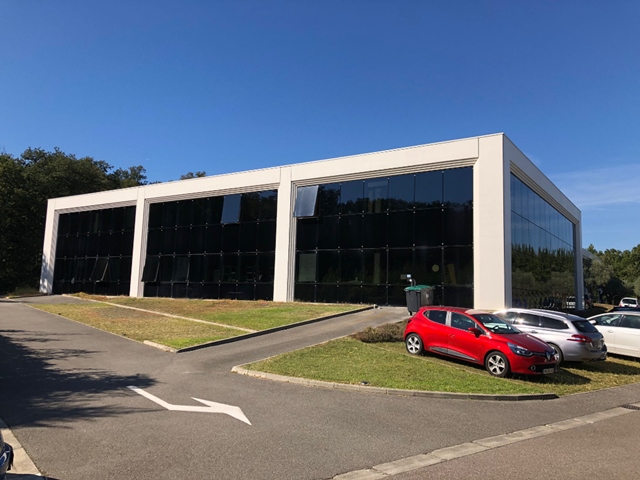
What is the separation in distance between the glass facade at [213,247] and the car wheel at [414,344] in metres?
15.8

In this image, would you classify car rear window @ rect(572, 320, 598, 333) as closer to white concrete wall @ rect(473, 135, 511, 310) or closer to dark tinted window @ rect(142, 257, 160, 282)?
white concrete wall @ rect(473, 135, 511, 310)

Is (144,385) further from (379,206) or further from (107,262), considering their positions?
(107,262)

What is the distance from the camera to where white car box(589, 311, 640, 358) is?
1416 centimetres

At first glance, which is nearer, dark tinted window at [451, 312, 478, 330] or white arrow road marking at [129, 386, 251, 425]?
white arrow road marking at [129, 386, 251, 425]

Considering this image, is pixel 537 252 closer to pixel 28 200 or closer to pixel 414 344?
pixel 414 344

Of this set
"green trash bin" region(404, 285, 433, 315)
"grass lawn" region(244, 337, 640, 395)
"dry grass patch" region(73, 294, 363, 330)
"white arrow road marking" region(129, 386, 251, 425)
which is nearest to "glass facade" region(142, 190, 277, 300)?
"dry grass patch" region(73, 294, 363, 330)

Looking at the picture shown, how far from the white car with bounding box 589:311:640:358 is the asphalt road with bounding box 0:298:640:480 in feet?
Answer: 12.0

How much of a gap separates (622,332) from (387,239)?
1209 centimetres

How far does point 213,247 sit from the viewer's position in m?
31.3

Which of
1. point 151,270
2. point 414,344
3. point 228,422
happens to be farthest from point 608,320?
point 151,270

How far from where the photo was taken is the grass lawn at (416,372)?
979 centimetres

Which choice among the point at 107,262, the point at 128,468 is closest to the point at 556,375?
the point at 128,468

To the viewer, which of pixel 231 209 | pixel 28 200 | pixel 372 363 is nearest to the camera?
pixel 372 363

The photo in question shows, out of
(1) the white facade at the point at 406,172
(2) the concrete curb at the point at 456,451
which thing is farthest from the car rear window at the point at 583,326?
(1) the white facade at the point at 406,172
